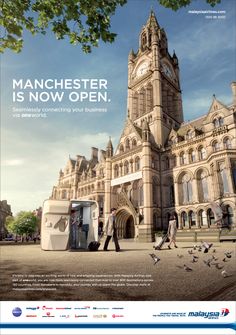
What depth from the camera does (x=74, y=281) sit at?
5.27 metres

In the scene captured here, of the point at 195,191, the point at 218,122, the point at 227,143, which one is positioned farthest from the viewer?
the point at 195,191

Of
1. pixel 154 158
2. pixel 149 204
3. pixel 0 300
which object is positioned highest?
pixel 154 158

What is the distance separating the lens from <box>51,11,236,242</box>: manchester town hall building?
27.1 metres

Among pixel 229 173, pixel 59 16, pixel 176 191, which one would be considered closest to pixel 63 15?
pixel 59 16

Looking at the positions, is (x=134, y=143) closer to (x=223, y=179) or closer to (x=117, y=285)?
(x=223, y=179)

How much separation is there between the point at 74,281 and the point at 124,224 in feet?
99.4

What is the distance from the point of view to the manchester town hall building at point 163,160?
27.1 metres

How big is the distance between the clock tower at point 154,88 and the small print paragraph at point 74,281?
31.7m

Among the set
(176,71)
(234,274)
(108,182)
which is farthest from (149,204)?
(176,71)

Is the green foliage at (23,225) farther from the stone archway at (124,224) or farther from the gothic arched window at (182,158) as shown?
the gothic arched window at (182,158)

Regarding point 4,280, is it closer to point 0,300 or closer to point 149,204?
point 0,300

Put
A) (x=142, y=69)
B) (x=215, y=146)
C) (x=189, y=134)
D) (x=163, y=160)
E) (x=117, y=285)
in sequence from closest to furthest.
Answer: (x=117, y=285), (x=215, y=146), (x=189, y=134), (x=163, y=160), (x=142, y=69)

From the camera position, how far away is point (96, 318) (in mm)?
4078

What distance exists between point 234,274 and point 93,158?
188 ft
